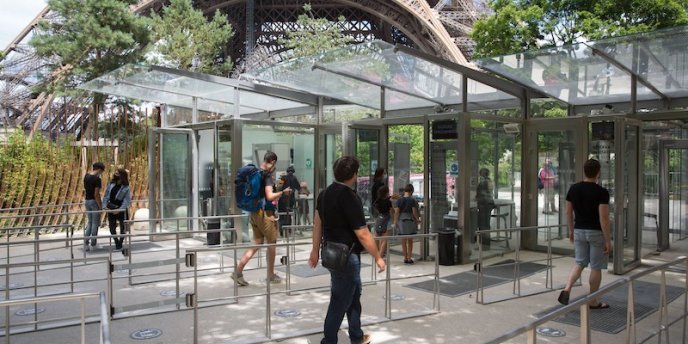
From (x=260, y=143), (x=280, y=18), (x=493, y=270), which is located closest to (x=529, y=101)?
(x=493, y=270)

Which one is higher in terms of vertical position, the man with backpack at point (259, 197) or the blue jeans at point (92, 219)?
the man with backpack at point (259, 197)

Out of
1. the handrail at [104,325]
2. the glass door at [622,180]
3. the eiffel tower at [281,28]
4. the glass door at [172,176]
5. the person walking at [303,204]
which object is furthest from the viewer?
the eiffel tower at [281,28]

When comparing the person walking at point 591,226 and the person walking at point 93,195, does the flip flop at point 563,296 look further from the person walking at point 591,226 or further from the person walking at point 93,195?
the person walking at point 93,195

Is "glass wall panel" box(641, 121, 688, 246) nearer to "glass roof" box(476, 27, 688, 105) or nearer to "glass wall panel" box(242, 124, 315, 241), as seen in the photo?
"glass roof" box(476, 27, 688, 105)

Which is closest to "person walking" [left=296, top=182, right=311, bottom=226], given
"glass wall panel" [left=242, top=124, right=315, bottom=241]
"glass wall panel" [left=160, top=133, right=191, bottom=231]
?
"glass wall panel" [left=242, top=124, right=315, bottom=241]

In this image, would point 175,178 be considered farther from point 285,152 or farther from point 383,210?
point 383,210

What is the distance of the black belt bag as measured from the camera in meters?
3.97

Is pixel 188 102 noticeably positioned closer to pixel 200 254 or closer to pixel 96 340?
pixel 200 254

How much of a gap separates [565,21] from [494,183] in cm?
1075

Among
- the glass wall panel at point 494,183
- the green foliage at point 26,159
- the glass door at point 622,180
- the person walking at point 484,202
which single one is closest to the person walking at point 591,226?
the glass door at point 622,180

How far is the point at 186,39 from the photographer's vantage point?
2562 cm

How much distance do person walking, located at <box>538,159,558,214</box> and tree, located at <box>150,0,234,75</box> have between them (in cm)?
1952

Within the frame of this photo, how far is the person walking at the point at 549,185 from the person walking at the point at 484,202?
1.09 metres

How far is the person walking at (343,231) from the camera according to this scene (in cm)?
401
